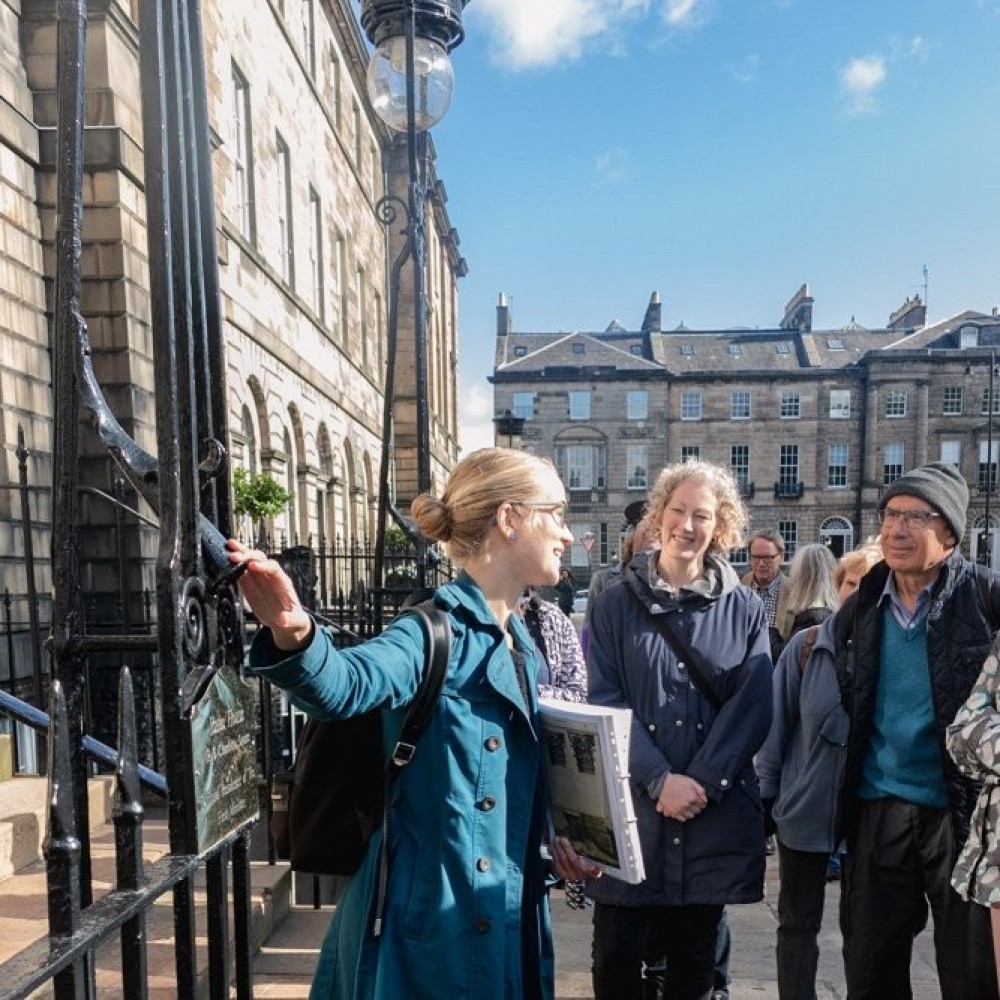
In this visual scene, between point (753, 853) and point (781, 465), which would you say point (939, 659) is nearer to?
point (753, 853)

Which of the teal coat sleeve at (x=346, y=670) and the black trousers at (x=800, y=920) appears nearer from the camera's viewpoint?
the teal coat sleeve at (x=346, y=670)

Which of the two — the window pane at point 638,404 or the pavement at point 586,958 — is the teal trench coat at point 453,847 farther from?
the window pane at point 638,404

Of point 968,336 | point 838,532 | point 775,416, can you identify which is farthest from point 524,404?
point 968,336

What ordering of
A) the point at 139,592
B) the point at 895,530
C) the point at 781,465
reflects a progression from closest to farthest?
the point at 895,530
the point at 139,592
the point at 781,465

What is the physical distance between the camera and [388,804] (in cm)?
147

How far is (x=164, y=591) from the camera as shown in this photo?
105 centimetres

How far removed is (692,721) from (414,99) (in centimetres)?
265

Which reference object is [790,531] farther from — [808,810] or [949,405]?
[808,810]

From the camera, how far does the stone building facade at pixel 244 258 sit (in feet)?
20.2

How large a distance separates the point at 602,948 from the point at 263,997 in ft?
4.24

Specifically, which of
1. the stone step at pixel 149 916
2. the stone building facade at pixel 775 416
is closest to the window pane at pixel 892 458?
the stone building facade at pixel 775 416

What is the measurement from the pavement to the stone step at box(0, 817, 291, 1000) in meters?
0.11

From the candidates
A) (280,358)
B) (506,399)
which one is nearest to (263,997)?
(280,358)

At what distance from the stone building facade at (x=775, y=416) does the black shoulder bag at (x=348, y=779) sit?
37.9 m
